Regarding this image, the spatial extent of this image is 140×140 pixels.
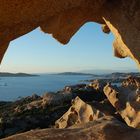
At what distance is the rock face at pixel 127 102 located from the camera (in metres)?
8.85

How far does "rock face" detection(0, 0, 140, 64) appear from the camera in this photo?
5195mm

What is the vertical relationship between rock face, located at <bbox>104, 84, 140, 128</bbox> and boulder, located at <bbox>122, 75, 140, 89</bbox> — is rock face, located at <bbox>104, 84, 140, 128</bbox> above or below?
below

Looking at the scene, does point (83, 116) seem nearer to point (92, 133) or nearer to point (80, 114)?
point (80, 114)

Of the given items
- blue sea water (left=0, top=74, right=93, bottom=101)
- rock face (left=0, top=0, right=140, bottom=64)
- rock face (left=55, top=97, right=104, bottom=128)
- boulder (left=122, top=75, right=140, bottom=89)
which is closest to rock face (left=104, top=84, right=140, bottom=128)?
boulder (left=122, top=75, right=140, bottom=89)

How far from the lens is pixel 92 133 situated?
166 inches

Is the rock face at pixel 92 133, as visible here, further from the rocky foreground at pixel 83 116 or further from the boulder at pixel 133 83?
the boulder at pixel 133 83

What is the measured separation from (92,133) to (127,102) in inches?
215

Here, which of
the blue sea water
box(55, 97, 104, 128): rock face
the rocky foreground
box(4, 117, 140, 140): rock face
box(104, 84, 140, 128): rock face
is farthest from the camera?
the blue sea water

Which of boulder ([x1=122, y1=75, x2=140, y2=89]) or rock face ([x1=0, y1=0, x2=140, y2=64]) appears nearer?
rock face ([x1=0, y1=0, x2=140, y2=64])

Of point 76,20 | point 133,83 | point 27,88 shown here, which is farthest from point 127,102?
point 27,88

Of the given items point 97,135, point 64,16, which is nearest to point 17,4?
point 64,16

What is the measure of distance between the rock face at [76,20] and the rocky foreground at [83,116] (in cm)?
122

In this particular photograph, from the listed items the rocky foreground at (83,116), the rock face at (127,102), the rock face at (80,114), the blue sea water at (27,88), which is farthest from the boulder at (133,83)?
the blue sea water at (27,88)

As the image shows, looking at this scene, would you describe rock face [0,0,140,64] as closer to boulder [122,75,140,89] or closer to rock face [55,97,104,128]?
rock face [55,97,104,128]
